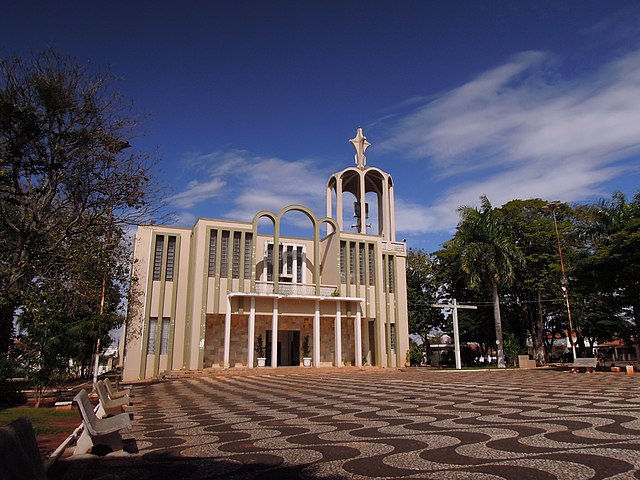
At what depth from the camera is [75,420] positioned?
864 centimetres

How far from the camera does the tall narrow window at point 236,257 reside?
26922mm

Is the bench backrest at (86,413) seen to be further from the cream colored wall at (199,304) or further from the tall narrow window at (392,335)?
the tall narrow window at (392,335)

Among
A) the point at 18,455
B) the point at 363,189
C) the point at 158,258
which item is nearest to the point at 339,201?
the point at 363,189

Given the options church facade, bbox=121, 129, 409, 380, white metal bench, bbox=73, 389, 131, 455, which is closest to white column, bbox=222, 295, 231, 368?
church facade, bbox=121, 129, 409, 380

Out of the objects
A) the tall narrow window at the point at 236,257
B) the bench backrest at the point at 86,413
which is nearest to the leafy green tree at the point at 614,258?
the tall narrow window at the point at 236,257

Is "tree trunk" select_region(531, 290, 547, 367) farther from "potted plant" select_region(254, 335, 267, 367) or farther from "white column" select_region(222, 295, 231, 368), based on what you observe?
"white column" select_region(222, 295, 231, 368)

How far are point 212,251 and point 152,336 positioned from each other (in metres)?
5.49

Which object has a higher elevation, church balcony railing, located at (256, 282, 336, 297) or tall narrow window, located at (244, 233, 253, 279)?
tall narrow window, located at (244, 233, 253, 279)

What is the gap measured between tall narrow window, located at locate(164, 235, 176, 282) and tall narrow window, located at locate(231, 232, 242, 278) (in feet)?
10.8

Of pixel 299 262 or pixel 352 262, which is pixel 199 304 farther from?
pixel 352 262

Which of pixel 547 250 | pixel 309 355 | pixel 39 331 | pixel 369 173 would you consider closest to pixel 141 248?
pixel 309 355

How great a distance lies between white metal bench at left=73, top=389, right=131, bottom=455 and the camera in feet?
15.5

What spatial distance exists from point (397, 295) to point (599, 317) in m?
16.4

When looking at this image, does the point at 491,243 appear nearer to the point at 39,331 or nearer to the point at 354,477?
the point at 39,331
